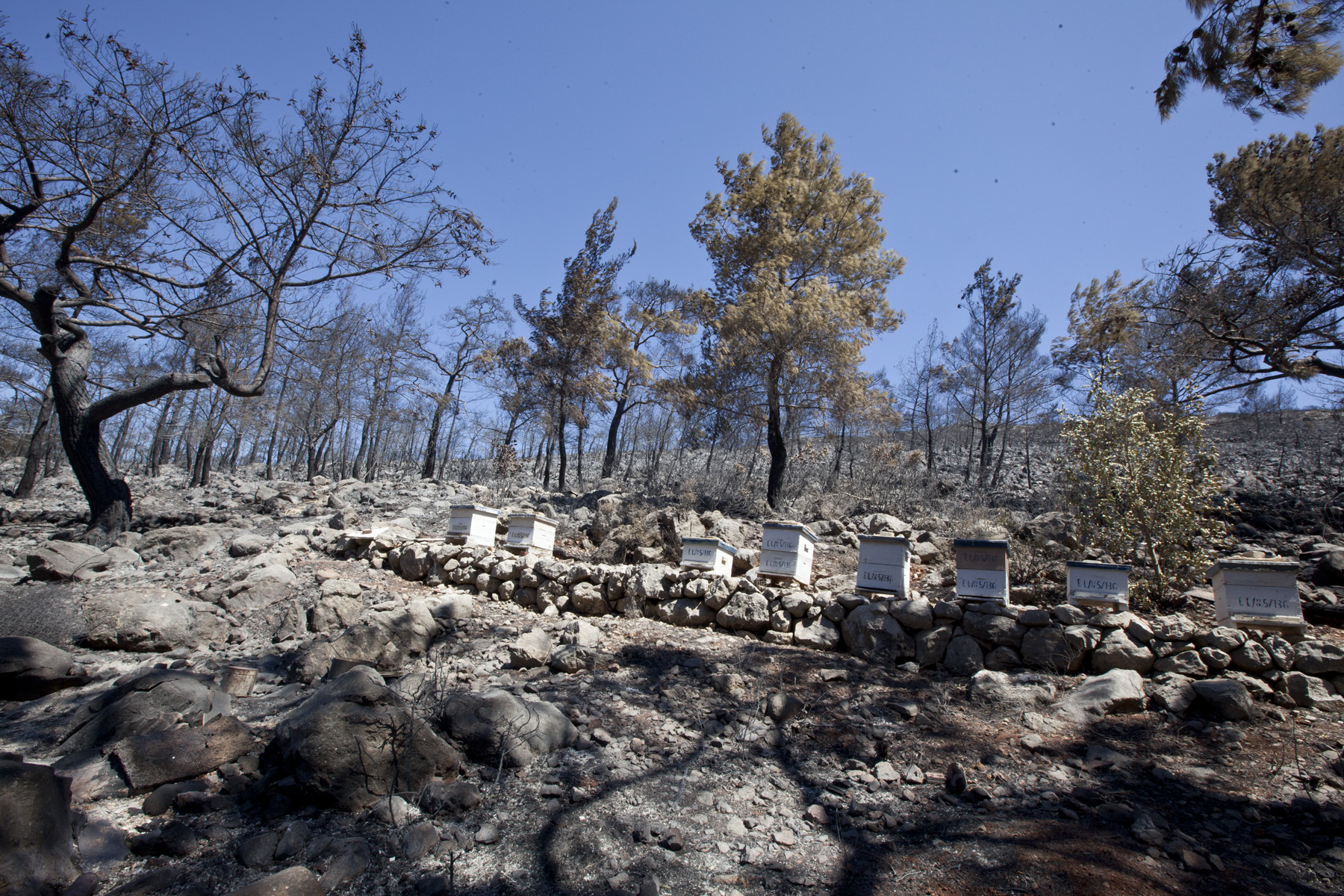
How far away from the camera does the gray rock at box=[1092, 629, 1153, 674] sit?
16.8ft

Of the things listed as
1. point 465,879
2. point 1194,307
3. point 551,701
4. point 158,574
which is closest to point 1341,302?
point 1194,307

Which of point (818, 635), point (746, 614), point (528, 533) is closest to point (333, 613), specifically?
point (528, 533)

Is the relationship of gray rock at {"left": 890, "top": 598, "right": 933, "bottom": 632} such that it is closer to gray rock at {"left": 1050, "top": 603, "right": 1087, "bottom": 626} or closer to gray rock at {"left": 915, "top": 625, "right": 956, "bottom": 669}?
gray rock at {"left": 915, "top": 625, "right": 956, "bottom": 669}

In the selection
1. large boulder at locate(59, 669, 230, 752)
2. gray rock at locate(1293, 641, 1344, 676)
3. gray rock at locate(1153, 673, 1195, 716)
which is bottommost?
large boulder at locate(59, 669, 230, 752)

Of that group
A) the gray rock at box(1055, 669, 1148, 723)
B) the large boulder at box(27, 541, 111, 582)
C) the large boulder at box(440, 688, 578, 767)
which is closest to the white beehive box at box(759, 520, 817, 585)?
the gray rock at box(1055, 669, 1148, 723)

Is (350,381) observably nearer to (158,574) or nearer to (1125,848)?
(158,574)

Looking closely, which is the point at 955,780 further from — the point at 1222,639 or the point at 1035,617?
the point at 1222,639

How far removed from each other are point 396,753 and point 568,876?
122 cm

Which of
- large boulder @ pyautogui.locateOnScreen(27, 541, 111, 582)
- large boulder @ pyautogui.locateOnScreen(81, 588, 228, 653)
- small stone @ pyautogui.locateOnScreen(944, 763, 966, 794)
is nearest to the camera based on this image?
small stone @ pyautogui.locateOnScreen(944, 763, 966, 794)

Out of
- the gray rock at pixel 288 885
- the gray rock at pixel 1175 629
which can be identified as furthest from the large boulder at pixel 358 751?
the gray rock at pixel 1175 629

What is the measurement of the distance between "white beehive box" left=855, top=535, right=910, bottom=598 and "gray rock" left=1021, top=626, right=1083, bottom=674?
1.14 metres

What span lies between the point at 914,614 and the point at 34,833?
5.95m

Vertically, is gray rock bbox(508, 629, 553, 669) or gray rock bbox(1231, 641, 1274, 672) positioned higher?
gray rock bbox(1231, 641, 1274, 672)

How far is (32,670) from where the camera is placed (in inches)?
183
